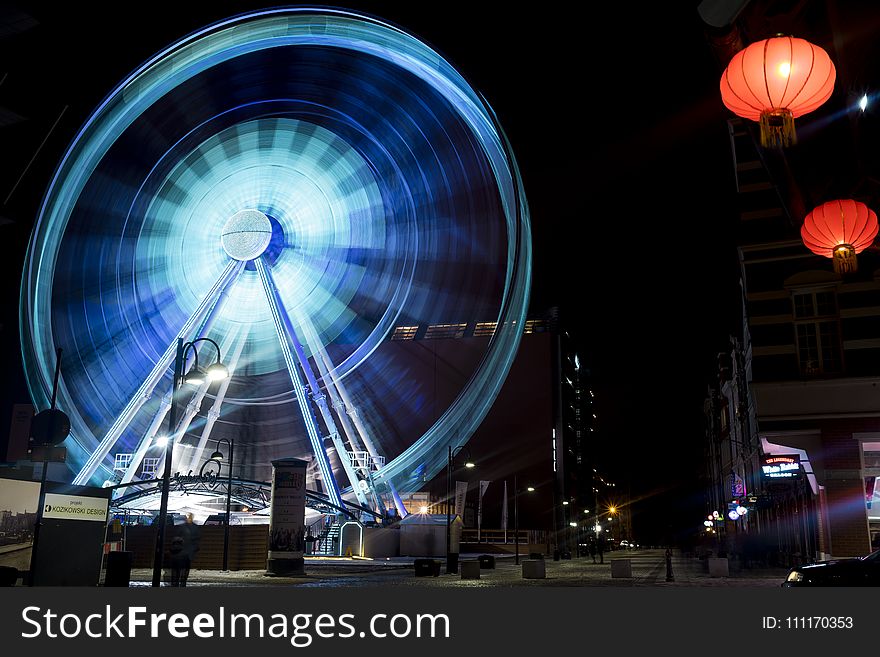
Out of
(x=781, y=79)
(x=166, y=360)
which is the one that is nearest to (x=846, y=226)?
(x=781, y=79)

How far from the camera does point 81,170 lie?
31.3 metres

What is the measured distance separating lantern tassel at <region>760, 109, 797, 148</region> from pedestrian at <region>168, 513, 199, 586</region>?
49.2 feet

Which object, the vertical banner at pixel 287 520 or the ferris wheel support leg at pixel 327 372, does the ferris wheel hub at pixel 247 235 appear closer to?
the ferris wheel support leg at pixel 327 372

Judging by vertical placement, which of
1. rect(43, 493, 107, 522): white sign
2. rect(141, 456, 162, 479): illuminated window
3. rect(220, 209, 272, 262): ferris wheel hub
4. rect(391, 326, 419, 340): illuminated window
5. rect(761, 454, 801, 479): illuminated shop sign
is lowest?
rect(43, 493, 107, 522): white sign

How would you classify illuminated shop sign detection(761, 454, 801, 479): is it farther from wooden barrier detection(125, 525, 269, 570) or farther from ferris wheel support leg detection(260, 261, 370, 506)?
wooden barrier detection(125, 525, 269, 570)

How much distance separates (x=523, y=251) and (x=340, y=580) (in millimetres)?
15070

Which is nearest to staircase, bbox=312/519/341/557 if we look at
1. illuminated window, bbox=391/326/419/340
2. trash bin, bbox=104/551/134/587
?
illuminated window, bbox=391/326/419/340

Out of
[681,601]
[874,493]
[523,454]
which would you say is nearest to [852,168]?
[681,601]

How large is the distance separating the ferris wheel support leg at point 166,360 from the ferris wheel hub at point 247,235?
2.21 feet

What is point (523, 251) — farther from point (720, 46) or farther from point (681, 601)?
point (681, 601)

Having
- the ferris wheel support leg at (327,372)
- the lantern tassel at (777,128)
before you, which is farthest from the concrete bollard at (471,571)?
the lantern tassel at (777,128)

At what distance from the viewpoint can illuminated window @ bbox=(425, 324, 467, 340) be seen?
8050 centimetres

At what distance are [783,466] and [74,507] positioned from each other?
2198 centimetres

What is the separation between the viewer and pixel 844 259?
35.0ft
